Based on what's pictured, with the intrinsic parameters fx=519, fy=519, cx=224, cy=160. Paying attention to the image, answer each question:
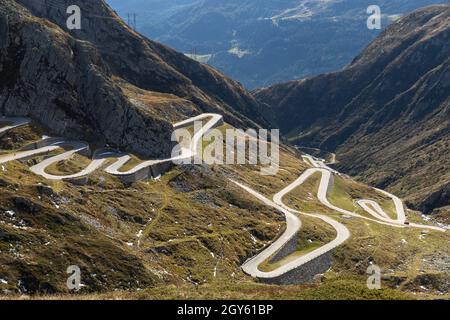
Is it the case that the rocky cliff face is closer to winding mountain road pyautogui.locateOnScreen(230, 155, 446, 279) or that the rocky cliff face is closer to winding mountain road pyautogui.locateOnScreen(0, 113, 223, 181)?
winding mountain road pyautogui.locateOnScreen(0, 113, 223, 181)

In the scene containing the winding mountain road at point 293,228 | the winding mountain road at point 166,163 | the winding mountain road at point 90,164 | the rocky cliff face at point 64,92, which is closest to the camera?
the winding mountain road at point 293,228

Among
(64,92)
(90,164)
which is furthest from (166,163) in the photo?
(64,92)

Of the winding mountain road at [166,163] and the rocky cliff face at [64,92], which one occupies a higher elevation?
the rocky cliff face at [64,92]

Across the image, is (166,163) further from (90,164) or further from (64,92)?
(64,92)

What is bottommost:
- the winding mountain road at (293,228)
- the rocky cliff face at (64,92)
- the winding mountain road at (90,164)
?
the winding mountain road at (293,228)

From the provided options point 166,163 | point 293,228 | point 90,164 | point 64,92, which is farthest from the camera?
point 166,163

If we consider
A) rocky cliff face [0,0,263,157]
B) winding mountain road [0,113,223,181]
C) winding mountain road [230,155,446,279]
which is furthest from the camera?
rocky cliff face [0,0,263,157]

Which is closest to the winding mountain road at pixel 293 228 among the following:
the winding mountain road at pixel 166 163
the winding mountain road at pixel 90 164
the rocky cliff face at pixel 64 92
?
the winding mountain road at pixel 166 163

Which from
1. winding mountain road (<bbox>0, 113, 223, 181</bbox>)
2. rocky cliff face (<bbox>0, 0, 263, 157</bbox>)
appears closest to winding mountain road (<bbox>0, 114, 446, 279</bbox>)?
winding mountain road (<bbox>0, 113, 223, 181</bbox>)

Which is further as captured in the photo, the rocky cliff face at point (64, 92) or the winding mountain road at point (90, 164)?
the rocky cliff face at point (64, 92)

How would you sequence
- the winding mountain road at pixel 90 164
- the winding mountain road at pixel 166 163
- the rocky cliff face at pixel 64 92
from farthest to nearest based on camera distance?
the rocky cliff face at pixel 64 92, the winding mountain road at pixel 90 164, the winding mountain road at pixel 166 163

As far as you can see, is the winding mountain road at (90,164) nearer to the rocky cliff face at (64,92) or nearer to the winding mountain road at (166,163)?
the winding mountain road at (166,163)
